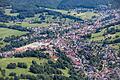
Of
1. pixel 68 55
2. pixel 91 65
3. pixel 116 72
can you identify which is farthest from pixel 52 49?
pixel 116 72

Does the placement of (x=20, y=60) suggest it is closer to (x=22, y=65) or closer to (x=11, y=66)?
(x=22, y=65)

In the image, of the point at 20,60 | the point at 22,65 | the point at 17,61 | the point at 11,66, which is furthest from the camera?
the point at 20,60

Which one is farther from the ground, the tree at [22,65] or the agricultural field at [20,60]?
the tree at [22,65]

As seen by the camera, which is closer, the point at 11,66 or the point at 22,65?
the point at 11,66

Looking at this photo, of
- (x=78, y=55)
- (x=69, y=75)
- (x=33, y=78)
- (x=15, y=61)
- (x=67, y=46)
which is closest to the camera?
(x=33, y=78)

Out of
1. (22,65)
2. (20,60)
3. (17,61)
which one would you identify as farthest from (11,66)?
(20,60)

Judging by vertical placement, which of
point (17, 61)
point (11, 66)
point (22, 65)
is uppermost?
point (22, 65)

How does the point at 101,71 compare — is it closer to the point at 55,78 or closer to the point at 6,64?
the point at 55,78

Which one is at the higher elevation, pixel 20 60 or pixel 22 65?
pixel 22 65

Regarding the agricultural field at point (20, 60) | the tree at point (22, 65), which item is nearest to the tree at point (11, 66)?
the agricultural field at point (20, 60)

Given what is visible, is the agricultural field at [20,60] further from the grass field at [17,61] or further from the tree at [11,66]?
the tree at [11,66]

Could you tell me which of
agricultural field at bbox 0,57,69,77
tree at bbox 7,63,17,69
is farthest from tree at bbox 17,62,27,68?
tree at bbox 7,63,17,69
